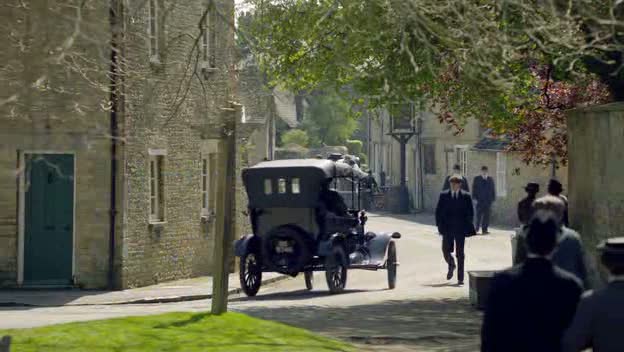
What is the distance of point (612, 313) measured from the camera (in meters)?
7.40

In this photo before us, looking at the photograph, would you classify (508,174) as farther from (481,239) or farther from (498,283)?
(498,283)

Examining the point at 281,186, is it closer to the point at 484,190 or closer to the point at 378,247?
the point at 378,247

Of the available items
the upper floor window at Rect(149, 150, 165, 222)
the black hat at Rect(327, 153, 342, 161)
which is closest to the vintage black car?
the black hat at Rect(327, 153, 342, 161)

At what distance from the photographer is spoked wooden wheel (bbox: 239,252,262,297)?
76.3 ft

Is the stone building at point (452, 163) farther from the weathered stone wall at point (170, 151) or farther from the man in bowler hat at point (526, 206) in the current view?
the man in bowler hat at point (526, 206)

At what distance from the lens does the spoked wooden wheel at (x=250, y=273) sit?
2327 cm

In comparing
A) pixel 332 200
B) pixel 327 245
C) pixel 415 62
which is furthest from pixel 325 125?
pixel 415 62

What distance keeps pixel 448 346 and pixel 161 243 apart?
548 inches

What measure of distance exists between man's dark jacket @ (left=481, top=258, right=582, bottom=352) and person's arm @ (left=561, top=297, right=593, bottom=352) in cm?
15

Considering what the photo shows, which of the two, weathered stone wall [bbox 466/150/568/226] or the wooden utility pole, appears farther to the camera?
weathered stone wall [bbox 466/150/568/226]

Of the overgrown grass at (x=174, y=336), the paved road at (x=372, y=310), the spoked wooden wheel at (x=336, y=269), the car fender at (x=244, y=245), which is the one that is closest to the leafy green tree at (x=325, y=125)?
the paved road at (x=372, y=310)

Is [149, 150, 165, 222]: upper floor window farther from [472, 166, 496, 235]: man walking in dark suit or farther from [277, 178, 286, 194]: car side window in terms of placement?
[472, 166, 496, 235]: man walking in dark suit

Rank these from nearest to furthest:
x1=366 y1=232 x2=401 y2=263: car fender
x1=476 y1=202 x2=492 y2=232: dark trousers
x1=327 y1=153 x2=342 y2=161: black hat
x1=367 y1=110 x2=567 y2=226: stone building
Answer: x1=366 y1=232 x2=401 y2=263: car fender < x1=327 y1=153 x2=342 y2=161: black hat < x1=476 y1=202 x2=492 y2=232: dark trousers < x1=367 y1=110 x2=567 y2=226: stone building

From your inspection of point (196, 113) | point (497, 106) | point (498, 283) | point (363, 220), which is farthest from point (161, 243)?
point (498, 283)
